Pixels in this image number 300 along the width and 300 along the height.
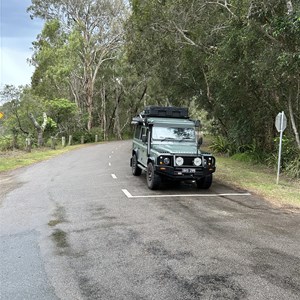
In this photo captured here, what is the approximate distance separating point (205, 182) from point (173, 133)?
6.74 feet

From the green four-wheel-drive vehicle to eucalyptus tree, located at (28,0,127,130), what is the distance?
29.0 meters

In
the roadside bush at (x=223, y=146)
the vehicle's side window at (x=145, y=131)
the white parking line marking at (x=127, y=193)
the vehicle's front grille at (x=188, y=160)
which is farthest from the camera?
the roadside bush at (x=223, y=146)

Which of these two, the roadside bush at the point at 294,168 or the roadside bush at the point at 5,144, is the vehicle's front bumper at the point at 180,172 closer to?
the roadside bush at the point at 294,168

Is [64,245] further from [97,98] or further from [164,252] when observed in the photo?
[97,98]

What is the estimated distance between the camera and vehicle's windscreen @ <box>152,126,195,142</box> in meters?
12.0

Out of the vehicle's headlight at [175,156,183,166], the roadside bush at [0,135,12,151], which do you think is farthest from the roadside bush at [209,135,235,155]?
the roadside bush at [0,135,12,151]

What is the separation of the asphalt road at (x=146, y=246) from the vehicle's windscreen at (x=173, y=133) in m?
2.24

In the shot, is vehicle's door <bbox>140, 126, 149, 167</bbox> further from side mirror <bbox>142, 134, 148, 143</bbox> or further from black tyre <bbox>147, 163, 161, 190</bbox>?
black tyre <bbox>147, 163, 161, 190</bbox>

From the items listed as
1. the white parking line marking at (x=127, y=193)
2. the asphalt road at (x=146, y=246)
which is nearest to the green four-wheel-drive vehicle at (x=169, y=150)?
the asphalt road at (x=146, y=246)

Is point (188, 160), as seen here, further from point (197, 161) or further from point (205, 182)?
point (205, 182)

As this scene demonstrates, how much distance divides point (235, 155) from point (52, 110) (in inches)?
855

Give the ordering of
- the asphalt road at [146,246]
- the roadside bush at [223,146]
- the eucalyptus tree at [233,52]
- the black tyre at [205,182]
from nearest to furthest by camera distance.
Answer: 1. the asphalt road at [146,246]
2. the black tyre at [205,182]
3. the eucalyptus tree at [233,52]
4. the roadside bush at [223,146]

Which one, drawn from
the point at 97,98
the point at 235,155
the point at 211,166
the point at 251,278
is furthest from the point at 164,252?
the point at 97,98

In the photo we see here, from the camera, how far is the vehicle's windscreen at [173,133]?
39.2 ft
